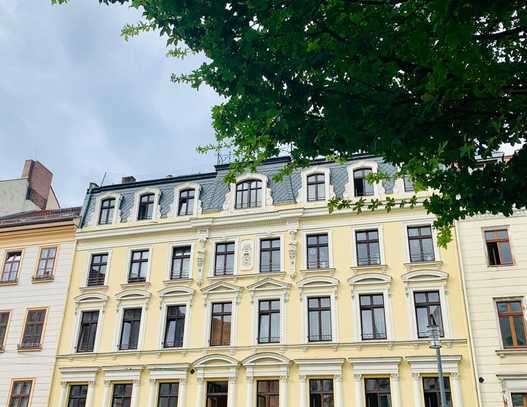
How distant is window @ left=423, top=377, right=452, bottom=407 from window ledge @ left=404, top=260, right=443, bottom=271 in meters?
4.43

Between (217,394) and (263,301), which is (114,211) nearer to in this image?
(263,301)

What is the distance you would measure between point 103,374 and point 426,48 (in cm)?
2149

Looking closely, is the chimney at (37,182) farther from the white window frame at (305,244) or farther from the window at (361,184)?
the window at (361,184)

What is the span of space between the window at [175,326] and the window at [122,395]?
244cm

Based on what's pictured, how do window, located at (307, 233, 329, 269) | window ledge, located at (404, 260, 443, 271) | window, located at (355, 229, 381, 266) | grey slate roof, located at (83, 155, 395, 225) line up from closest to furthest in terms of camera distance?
window ledge, located at (404, 260, 443, 271) → window, located at (355, 229, 381, 266) → window, located at (307, 233, 329, 269) → grey slate roof, located at (83, 155, 395, 225)

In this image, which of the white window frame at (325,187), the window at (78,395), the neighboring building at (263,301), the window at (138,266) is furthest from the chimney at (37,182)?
the white window frame at (325,187)

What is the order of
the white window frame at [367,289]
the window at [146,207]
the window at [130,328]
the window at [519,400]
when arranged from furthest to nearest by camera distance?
1. the window at [146,207]
2. the window at [130,328]
3. the white window frame at [367,289]
4. the window at [519,400]

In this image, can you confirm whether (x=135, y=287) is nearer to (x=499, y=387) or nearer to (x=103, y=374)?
(x=103, y=374)

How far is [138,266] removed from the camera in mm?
→ 25844

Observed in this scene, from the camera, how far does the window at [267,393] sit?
21.2m

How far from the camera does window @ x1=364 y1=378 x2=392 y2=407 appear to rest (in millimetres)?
20109

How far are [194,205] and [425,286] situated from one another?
11854 mm

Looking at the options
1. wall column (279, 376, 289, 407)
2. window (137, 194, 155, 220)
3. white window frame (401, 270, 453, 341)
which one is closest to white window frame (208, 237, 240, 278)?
window (137, 194, 155, 220)

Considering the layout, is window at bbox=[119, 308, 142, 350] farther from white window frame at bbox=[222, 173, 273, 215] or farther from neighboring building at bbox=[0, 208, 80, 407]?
white window frame at bbox=[222, 173, 273, 215]
